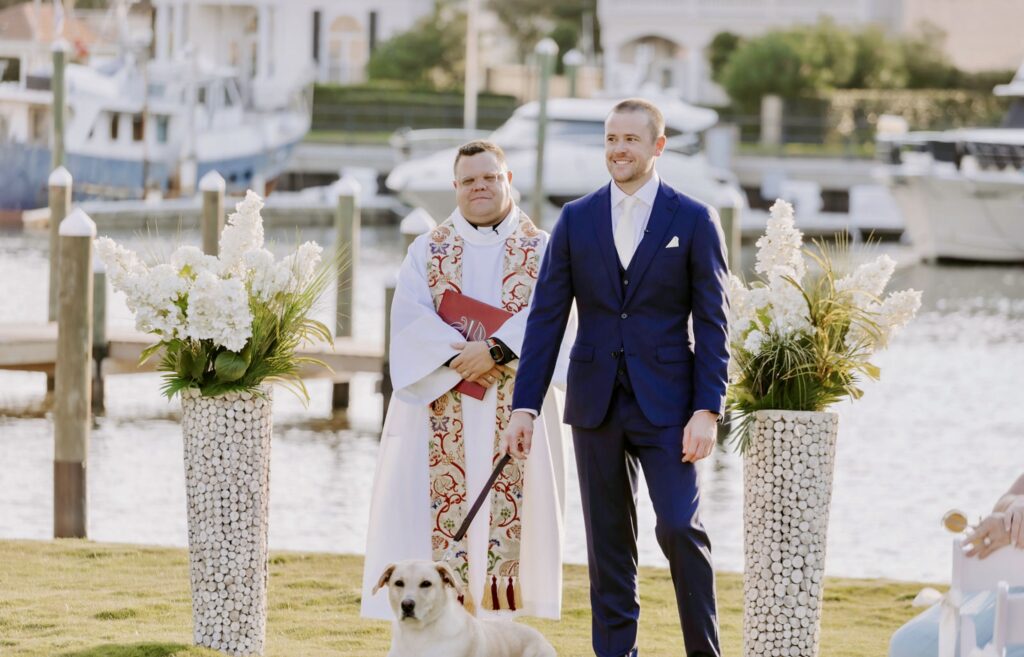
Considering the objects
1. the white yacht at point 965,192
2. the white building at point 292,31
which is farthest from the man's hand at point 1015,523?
the white building at point 292,31

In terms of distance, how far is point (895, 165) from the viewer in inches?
1390

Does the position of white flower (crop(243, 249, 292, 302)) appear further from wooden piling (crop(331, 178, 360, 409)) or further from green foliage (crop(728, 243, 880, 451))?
wooden piling (crop(331, 178, 360, 409))

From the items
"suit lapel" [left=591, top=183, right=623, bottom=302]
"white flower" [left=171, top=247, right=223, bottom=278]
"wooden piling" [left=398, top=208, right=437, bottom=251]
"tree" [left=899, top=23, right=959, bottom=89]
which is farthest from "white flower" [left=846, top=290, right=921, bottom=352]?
"tree" [left=899, top=23, right=959, bottom=89]

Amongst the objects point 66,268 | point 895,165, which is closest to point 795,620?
point 66,268

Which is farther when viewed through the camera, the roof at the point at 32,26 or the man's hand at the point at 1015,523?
the roof at the point at 32,26

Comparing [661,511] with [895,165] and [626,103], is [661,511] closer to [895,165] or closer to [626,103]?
[626,103]

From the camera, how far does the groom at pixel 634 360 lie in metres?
5.21

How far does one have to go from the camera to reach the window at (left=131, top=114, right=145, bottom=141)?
122ft

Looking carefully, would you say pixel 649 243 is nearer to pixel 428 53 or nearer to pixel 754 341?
pixel 754 341

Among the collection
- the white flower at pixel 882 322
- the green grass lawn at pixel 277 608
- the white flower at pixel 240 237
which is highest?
the white flower at pixel 240 237

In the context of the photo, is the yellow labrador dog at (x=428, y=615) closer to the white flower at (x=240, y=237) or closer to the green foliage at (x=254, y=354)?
the green foliage at (x=254, y=354)

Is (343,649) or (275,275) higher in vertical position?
(275,275)

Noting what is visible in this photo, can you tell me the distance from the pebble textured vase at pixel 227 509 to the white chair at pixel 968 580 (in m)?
2.65

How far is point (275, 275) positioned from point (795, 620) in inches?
77.8
